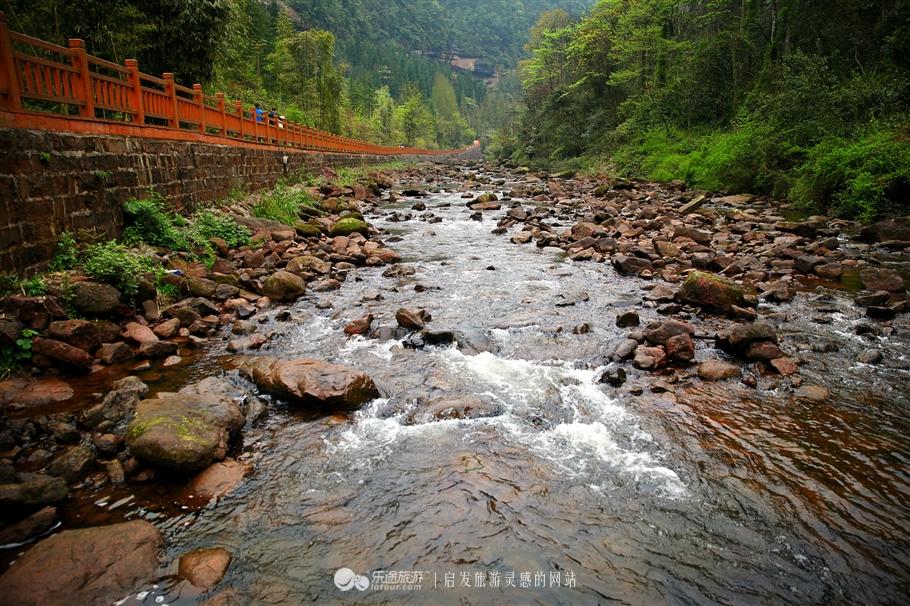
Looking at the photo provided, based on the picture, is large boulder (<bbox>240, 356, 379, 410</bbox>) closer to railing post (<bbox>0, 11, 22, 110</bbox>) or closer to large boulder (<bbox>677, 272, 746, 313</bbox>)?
railing post (<bbox>0, 11, 22, 110</bbox>)

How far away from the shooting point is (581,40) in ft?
135

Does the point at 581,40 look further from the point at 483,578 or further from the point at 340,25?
the point at 340,25

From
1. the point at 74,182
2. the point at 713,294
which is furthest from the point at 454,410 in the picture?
the point at 74,182

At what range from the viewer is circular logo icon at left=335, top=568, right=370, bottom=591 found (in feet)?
11.4

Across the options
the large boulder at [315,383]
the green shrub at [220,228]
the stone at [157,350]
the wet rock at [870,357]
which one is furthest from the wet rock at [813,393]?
the green shrub at [220,228]

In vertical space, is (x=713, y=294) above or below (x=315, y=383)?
above

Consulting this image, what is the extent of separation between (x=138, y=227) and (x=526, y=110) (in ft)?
183

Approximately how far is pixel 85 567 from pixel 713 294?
894 cm

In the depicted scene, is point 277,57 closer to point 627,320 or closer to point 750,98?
point 750,98

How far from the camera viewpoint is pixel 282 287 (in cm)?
958

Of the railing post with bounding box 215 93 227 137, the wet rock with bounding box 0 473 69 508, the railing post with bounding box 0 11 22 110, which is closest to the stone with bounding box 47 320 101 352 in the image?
the wet rock with bounding box 0 473 69 508

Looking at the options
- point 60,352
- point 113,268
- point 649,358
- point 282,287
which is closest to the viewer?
point 60,352

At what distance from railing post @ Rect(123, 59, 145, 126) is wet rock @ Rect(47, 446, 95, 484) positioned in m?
7.91

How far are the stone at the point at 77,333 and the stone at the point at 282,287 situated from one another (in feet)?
→ 10.8
